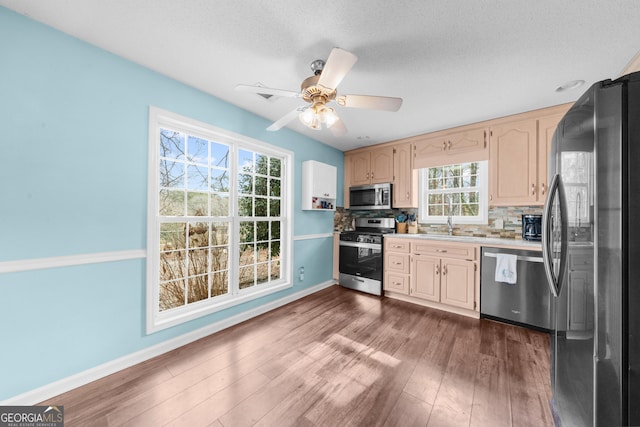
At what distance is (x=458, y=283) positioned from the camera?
117 inches

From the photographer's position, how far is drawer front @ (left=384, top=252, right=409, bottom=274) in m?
3.41

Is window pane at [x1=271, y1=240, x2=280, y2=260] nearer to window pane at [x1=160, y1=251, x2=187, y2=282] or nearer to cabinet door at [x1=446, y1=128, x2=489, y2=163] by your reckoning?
window pane at [x1=160, y1=251, x2=187, y2=282]

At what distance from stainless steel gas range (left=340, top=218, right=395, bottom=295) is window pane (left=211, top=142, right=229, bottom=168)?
2217 millimetres

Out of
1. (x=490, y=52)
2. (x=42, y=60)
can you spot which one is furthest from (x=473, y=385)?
(x=42, y=60)

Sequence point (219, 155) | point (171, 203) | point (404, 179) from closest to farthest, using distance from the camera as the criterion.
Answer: point (171, 203)
point (219, 155)
point (404, 179)

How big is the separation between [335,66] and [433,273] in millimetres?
2791

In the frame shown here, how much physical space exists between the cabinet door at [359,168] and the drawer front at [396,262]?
4.51 feet

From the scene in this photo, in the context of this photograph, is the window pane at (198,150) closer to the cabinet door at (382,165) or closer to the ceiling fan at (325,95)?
the ceiling fan at (325,95)

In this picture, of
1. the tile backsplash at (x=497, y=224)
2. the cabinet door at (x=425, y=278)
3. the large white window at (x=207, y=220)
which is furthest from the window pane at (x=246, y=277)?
the tile backsplash at (x=497, y=224)

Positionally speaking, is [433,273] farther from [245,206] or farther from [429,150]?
[245,206]

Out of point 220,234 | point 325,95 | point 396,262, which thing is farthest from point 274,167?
point 396,262

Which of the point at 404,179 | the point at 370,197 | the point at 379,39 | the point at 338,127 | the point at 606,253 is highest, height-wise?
the point at 379,39

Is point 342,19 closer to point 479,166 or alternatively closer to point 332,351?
point 332,351

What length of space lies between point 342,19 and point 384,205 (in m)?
2.82
